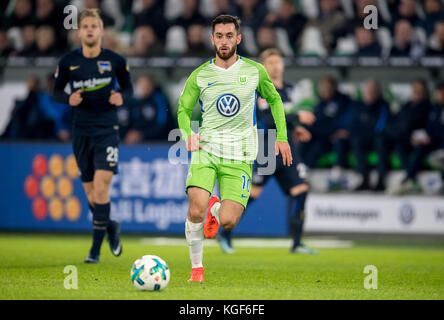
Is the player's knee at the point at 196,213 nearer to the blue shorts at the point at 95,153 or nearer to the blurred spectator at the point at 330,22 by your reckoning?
the blue shorts at the point at 95,153

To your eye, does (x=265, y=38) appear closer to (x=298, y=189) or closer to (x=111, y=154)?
(x=298, y=189)

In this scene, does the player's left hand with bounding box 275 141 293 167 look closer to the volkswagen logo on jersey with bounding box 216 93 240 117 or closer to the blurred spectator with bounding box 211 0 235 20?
the volkswagen logo on jersey with bounding box 216 93 240 117

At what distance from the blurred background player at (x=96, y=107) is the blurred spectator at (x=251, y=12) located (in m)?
7.05

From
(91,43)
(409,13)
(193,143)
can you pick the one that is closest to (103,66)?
Result: (91,43)

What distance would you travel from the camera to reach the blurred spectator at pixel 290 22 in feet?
51.7

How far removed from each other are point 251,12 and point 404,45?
312 centimetres

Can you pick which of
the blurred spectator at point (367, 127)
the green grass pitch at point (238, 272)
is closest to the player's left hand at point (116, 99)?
the green grass pitch at point (238, 272)

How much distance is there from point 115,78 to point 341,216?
5991 millimetres

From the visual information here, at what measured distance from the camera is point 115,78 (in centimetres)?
922

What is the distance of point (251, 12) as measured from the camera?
16.0m

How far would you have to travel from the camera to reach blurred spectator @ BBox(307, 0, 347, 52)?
51.0 feet

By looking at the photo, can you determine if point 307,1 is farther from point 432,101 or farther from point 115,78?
point 115,78

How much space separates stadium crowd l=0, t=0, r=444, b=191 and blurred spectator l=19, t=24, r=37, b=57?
2 centimetres
